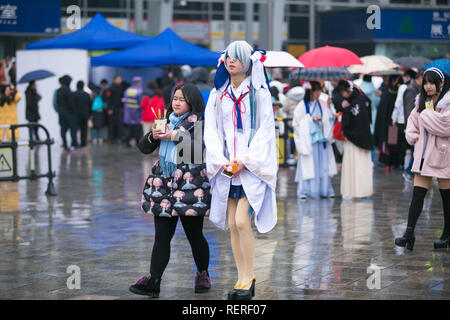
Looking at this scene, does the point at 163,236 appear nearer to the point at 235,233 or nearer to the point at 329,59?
the point at 235,233

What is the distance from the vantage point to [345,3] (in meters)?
40.9

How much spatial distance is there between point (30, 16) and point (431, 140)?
25025 millimetres

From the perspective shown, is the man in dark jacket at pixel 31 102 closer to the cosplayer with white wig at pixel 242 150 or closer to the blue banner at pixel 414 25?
the blue banner at pixel 414 25

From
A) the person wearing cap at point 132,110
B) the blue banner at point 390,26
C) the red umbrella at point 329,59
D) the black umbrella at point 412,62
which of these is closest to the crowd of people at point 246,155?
the red umbrella at point 329,59

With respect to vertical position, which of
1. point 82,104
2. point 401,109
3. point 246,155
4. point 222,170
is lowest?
point 82,104

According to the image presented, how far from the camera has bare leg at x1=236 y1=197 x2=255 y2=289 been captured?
6.66 meters

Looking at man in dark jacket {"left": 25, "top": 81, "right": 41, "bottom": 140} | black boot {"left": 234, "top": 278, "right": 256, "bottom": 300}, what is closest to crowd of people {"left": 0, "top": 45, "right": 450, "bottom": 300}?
black boot {"left": 234, "top": 278, "right": 256, "bottom": 300}

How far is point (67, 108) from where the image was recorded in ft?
75.0

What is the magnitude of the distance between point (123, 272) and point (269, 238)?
2.35 meters

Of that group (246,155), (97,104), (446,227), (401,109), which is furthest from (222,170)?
(97,104)

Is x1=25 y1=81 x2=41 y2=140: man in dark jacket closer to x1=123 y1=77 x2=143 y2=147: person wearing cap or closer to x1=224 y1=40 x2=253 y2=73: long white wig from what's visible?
x1=123 y1=77 x2=143 y2=147: person wearing cap

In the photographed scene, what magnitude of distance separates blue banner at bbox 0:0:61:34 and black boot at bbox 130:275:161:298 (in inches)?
1024
